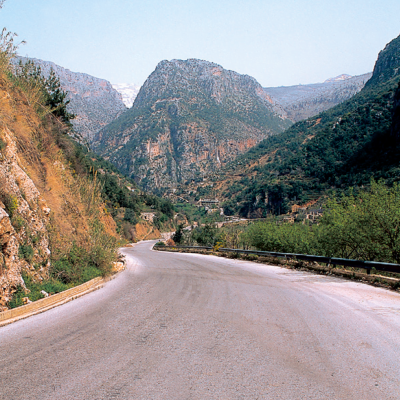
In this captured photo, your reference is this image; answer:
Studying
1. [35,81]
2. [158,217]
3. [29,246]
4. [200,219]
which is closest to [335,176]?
[158,217]

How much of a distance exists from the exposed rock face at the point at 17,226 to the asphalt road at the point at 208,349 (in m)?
1.21

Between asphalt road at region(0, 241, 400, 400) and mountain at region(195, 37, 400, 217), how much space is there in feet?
147

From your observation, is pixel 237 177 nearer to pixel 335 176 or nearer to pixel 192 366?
pixel 335 176

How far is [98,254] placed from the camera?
1240 centimetres

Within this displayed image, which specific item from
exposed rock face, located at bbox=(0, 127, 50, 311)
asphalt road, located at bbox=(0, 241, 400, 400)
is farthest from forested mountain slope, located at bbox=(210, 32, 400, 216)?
exposed rock face, located at bbox=(0, 127, 50, 311)

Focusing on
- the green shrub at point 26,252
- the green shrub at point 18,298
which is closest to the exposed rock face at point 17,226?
the green shrub at point 26,252

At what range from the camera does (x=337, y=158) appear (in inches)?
2982

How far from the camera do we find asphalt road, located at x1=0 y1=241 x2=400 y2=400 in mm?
3641

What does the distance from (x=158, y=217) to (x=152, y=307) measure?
290 ft

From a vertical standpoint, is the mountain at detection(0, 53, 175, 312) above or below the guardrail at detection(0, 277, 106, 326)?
above

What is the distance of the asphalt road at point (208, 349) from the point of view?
143 inches

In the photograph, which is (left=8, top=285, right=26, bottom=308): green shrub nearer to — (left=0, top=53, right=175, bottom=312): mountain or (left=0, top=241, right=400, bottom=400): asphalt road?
(left=0, top=53, right=175, bottom=312): mountain

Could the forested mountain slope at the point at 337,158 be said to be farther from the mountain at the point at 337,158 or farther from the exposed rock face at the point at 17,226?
the exposed rock face at the point at 17,226

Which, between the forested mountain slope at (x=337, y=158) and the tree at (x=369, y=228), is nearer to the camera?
the tree at (x=369, y=228)
